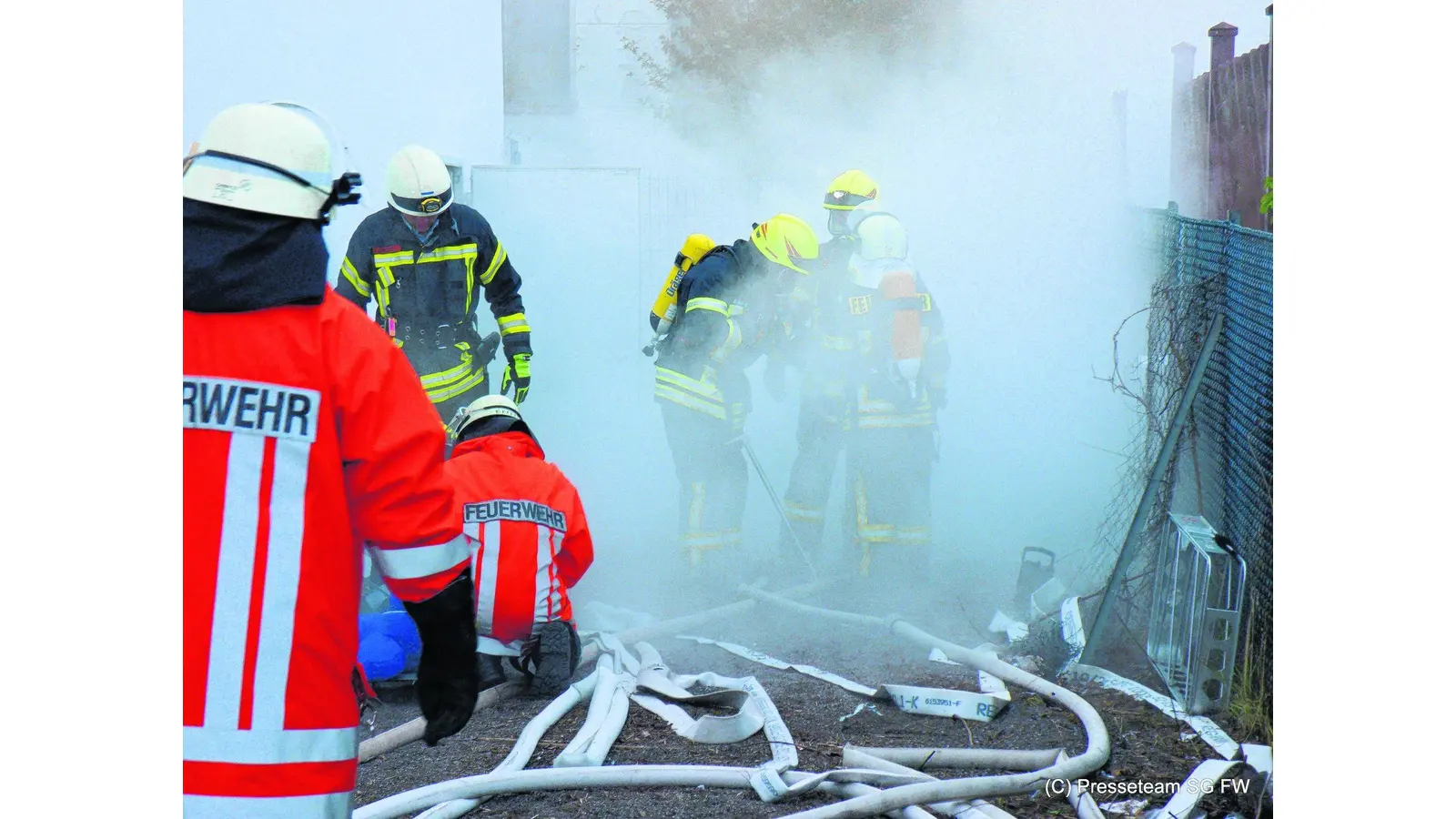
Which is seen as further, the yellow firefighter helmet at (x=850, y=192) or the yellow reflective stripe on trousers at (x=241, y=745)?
the yellow firefighter helmet at (x=850, y=192)

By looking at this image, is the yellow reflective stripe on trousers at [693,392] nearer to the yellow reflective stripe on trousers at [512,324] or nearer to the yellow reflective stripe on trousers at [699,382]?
the yellow reflective stripe on trousers at [699,382]

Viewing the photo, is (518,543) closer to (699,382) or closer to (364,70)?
(699,382)

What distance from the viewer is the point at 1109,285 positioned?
23.3ft

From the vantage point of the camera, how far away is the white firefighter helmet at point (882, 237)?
18.1ft

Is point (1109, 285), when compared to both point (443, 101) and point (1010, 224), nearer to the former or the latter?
point (1010, 224)

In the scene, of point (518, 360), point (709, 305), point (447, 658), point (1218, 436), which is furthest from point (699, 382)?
point (447, 658)

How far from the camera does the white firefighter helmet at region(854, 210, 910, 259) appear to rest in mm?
5531

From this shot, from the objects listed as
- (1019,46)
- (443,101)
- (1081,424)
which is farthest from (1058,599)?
(1019,46)

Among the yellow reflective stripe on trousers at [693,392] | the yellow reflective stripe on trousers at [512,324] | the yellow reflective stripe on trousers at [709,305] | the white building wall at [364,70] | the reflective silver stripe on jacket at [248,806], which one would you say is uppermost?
the white building wall at [364,70]

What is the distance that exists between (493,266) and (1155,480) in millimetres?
2880

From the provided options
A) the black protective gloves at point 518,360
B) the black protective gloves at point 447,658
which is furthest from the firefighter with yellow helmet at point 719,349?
the black protective gloves at point 447,658

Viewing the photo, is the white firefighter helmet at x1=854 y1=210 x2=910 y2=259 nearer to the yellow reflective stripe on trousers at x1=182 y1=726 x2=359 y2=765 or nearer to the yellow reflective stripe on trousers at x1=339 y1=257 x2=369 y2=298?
the yellow reflective stripe on trousers at x1=339 y1=257 x2=369 y2=298

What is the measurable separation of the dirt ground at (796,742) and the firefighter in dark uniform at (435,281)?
1688mm

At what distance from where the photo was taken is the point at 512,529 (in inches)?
145
